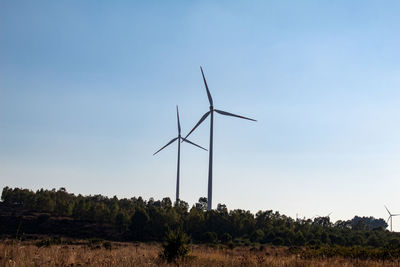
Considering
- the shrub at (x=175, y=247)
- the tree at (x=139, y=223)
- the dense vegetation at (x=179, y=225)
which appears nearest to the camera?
the shrub at (x=175, y=247)

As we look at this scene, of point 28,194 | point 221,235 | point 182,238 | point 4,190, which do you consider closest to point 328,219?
point 221,235

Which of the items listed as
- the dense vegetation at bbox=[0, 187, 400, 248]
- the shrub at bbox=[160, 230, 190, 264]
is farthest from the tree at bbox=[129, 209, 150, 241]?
the shrub at bbox=[160, 230, 190, 264]

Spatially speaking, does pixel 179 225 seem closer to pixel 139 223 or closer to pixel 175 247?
pixel 139 223

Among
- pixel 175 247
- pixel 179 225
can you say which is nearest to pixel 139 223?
pixel 179 225

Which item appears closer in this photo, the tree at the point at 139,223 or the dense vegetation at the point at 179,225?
the dense vegetation at the point at 179,225

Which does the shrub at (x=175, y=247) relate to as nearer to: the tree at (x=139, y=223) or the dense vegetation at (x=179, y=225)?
the dense vegetation at (x=179, y=225)

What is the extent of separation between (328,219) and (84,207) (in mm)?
110087

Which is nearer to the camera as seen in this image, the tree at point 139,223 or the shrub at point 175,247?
the shrub at point 175,247

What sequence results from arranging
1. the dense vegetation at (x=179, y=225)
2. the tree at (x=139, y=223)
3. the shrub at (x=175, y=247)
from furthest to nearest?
the tree at (x=139, y=223) < the dense vegetation at (x=179, y=225) < the shrub at (x=175, y=247)

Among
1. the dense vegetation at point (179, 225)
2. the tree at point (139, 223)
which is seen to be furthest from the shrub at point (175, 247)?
the tree at point (139, 223)

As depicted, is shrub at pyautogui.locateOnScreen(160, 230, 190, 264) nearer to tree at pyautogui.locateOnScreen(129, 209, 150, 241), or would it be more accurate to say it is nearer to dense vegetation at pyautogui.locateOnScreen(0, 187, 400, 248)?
dense vegetation at pyautogui.locateOnScreen(0, 187, 400, 248)

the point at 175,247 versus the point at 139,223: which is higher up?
the point at 139,223

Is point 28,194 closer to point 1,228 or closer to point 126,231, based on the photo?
point 1,228

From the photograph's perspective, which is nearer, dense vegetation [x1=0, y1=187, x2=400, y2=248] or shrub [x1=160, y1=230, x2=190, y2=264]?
shrub [x1=160, y1=230, x2=190, y2=264]
